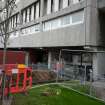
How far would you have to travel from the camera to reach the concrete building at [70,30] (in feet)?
86.2

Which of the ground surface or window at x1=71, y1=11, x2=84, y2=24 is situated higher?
window at x1=71, y1=11, x2=84, y2=24

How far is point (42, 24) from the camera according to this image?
124 ft

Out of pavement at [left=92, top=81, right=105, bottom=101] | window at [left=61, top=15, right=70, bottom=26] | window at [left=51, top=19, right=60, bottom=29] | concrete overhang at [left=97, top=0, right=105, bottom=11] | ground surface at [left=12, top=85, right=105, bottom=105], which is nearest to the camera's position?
ground surface at [left=12, top=85, right=105, bottom=105]

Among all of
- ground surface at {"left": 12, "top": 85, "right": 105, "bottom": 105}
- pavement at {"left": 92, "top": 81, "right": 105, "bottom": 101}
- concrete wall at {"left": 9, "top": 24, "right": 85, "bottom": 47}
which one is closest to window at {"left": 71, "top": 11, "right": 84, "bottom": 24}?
concrete wall at {"left": 9, "top": 24, "right": 85, "bottom": 47}

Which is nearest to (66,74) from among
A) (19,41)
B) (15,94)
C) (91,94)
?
(91,94)

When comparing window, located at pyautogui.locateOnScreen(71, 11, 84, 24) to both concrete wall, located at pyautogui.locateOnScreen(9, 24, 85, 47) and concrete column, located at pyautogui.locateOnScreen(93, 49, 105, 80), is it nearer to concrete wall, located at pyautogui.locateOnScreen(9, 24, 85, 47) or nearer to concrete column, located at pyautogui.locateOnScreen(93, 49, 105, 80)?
concrete wall, located at pyautogui.locateOnScreen(9, 24, 85, 47)

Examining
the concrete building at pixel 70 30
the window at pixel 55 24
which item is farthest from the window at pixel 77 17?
the window at pixel 55 24

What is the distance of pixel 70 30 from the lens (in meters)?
29.1

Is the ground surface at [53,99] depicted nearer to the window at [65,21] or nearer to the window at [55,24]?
the window at [65,21]

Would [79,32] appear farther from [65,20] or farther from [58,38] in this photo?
[58,38]

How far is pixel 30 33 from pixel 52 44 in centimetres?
980

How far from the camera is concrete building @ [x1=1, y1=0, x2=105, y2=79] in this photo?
26.3m

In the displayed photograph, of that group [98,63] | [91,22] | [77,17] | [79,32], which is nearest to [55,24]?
[77,17]

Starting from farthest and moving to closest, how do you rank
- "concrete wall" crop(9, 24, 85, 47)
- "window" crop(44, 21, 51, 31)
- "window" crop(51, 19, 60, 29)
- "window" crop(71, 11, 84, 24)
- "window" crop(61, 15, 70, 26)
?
1. "window" crop(44, 21, 51, 31)
2. "window" crop(51, 19, 60, 29)
3. "window" crop(61, 15, 70, 26)
4. "window" crop(71, 11, 84, 24)
5. "concrete wall" crop(9, 24, 85, 47)
